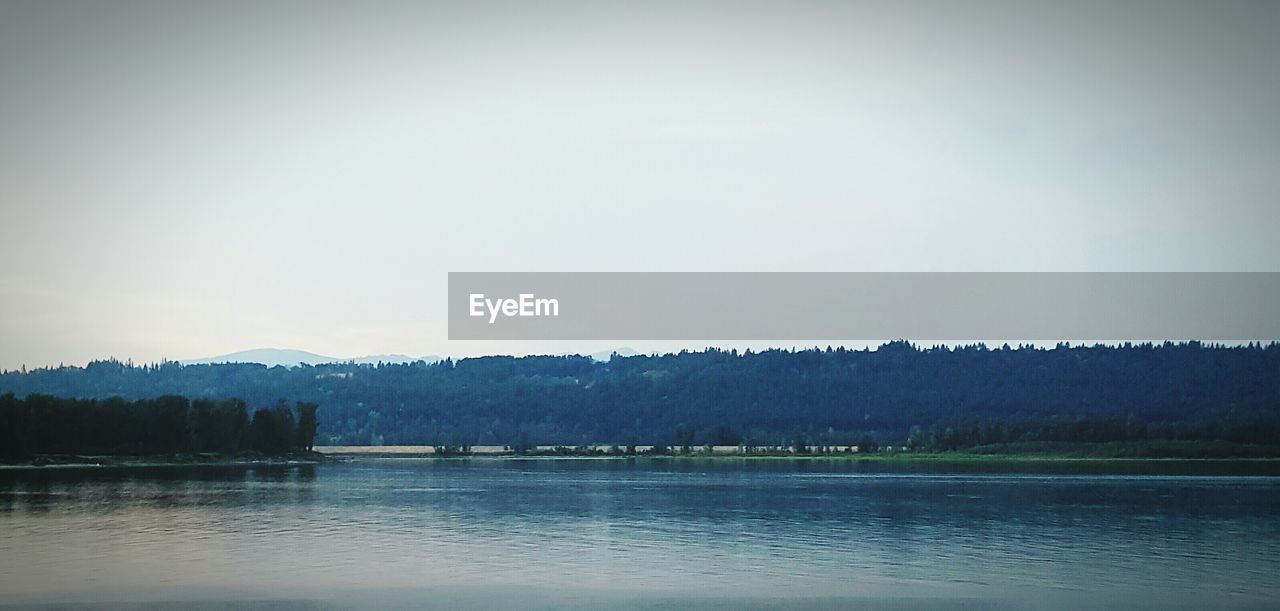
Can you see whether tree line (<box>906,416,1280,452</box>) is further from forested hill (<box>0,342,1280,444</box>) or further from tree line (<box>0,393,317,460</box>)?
tree line (<box>0,393,317,460</box>)

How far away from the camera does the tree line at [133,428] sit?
116125 millimetres

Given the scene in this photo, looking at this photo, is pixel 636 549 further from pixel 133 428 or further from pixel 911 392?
pixel 911 392

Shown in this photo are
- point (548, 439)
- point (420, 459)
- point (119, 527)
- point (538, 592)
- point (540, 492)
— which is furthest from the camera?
point (548, 439)

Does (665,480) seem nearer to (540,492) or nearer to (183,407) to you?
(540,492)

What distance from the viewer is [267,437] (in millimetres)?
138500

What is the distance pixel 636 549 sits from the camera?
130ft

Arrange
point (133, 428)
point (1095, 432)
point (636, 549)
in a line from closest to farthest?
1. point (636, 549)
2. point (133, 428)
3. point (1095, 432)

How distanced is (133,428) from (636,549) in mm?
99220

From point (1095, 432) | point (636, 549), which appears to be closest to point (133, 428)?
point (636, 549)

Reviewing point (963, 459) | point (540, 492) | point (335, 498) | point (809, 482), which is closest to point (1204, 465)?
point (963, 459)

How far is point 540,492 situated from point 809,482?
24012mm

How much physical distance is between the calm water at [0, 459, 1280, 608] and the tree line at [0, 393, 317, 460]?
51.2 metres

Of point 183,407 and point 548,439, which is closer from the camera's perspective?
point 183,407

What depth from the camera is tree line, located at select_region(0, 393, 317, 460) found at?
381ft
